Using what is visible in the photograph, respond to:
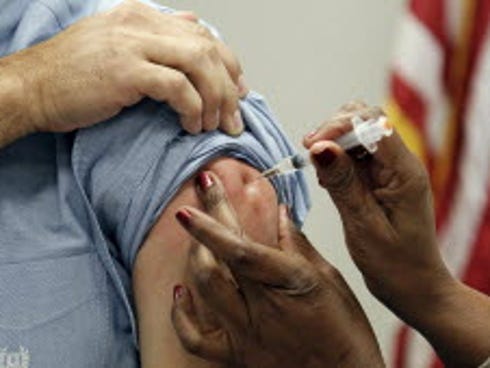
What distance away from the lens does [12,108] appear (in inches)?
41.6

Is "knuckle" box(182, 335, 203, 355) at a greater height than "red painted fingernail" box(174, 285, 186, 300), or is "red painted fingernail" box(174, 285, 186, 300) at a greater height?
"red painted fingernail" box(174, 285, 186, 300)

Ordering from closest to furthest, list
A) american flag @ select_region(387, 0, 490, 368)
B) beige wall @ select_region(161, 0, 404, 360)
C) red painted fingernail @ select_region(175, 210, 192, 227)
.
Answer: red painted fingernail @ select_region(175, 210, 192, 227)
american flag @ select_region(387, 0, 490, 368)
beige wall @ select_region(161, 0, 404, 360)

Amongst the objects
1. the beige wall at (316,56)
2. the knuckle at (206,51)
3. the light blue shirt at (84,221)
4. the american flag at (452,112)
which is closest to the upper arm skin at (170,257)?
the light blue shirt at (84,221)

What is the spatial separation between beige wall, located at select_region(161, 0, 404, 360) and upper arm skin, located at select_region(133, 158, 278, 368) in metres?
0.78

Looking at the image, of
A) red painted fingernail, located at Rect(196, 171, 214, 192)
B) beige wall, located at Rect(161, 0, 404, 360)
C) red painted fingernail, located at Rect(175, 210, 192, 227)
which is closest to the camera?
red painted fingernail, located at Rect(175, 210, 192, 227)

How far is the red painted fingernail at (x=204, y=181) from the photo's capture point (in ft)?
3.36

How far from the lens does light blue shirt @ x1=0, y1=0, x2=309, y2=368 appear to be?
1029mm

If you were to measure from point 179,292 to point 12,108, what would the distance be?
0.31 m

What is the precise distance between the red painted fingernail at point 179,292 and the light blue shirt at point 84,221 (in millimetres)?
75

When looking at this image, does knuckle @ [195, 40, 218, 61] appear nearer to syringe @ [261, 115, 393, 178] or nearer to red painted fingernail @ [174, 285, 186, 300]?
syringe @ [261, 115, 393, 178]

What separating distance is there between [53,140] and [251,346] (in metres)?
0.39

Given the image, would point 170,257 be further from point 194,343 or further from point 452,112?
point 452,112

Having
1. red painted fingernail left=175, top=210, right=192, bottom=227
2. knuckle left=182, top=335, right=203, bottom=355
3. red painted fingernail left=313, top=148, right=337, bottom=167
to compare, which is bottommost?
knuckle left=182, top=335, right=203, bottom=355

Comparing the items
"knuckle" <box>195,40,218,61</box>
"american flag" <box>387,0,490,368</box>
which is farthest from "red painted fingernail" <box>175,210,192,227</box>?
Result: "american flag" <box>387,0,490,368</box>
